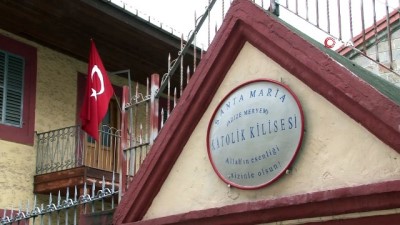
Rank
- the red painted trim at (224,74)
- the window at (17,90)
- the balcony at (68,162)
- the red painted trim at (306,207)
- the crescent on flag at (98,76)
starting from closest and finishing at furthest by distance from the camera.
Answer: the red painted trim at (306,207)
the red painted trim at (224,74)
the crescent on flag at (98,76)
the balcony at (68,162)
the window at (17,90)

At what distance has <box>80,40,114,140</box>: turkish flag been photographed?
439 inches

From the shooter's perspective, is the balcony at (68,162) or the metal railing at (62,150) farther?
the metal railing at (62,150)

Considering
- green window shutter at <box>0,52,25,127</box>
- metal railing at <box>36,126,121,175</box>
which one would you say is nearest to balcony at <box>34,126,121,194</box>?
metal railing at <box>36,126,121,175</box>

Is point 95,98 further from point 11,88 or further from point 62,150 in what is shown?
point 11,88

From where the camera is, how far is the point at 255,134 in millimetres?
5422

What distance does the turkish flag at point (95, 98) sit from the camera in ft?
36.6

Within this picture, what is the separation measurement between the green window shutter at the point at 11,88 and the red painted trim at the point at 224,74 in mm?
6418

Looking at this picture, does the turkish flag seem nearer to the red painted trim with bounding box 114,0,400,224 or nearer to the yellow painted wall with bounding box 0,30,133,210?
the yellow painted wall with bounding box 0,30,133,210

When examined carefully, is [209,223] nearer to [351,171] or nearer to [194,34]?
→ [351,171]

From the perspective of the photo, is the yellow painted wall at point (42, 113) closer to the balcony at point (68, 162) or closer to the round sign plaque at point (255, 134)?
the balcony at point (68, 162)

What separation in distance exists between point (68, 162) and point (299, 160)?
800cm

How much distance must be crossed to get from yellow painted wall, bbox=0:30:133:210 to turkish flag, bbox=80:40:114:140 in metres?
1.71

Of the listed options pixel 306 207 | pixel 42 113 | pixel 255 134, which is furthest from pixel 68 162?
pixel 306 207

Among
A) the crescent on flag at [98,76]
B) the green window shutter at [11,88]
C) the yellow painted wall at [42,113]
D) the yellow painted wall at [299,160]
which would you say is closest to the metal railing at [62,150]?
the yellow painted wall at [42,113]
